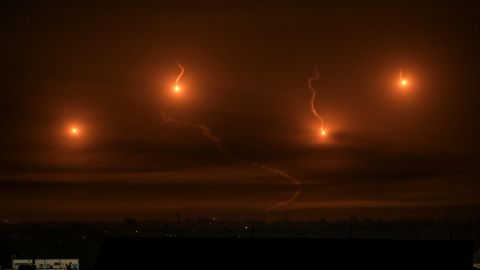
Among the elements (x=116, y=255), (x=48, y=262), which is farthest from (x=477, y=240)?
(x=116, y=255)

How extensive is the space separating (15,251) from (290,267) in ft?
554

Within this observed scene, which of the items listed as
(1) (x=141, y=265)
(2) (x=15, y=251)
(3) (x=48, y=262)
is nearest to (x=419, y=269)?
(1) (x=141, y=265)

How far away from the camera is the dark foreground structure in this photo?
34156 mm

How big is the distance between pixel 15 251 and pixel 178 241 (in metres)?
166

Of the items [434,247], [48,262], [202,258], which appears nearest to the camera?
[434,247]

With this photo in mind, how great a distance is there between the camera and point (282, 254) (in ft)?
118

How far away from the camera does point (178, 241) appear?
1474 inches

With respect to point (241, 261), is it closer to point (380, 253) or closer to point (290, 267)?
point (290, 267)

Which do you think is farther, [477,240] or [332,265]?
[477,240]

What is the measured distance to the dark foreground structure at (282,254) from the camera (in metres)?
34.2

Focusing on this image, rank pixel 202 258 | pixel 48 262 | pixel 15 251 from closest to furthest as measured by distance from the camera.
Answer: pixel 202 258
pixel 48 262
pixel 15 251

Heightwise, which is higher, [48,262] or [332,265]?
[48,262]

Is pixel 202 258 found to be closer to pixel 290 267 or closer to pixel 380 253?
pixel 290 267

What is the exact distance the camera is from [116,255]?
38469mm
